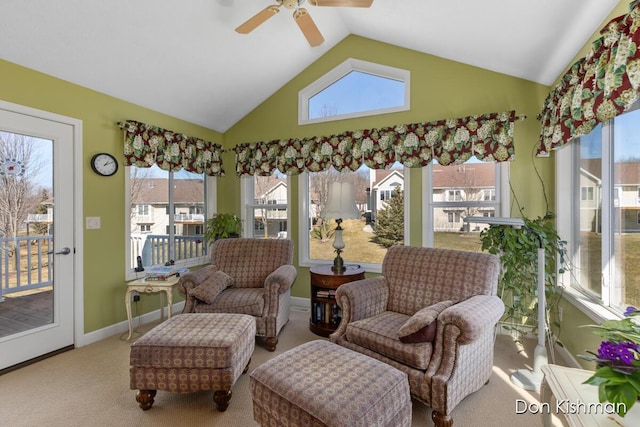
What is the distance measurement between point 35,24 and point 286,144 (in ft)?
8.00

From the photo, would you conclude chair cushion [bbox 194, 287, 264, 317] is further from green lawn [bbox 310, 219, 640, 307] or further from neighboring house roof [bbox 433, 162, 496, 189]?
neighboring house roof [bbox 433, 162, 496, 189]

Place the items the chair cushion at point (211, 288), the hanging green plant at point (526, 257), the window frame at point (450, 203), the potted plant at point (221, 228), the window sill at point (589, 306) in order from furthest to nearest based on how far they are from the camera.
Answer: the potted plant at point (221, 228)
the window frame at point (450, 203)
the chair cushion at point (211, 288)
the hanging green plant at point (526, 257)
the window sill at point (589, 306)

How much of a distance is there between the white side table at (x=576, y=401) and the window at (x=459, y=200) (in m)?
2.03

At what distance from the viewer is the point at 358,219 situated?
11.7 feet

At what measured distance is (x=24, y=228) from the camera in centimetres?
256

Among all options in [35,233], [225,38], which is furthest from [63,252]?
[225,38]

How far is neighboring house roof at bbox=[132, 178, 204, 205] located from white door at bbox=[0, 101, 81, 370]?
71cm

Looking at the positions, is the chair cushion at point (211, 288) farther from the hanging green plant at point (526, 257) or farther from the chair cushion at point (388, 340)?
the hanging green plant at point (526, 257)

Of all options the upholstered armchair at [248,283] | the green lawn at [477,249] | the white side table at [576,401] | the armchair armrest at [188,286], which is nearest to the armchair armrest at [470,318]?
the white side table at [576,401]

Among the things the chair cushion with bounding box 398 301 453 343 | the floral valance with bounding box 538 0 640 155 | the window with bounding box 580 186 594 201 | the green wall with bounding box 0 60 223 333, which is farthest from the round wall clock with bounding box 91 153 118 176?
the window with bounding box 580 186 594 201

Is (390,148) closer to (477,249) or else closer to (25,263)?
(477,249)

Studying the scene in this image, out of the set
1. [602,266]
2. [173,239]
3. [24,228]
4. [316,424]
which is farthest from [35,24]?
[602,266]

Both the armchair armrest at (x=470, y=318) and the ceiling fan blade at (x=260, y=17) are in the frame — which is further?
the ceiling fan blade at (x=260, y=17)

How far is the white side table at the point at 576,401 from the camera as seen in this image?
41.2 inches
